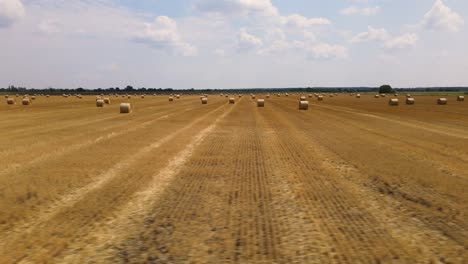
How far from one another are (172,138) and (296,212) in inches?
396

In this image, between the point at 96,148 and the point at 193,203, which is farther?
the point at 96,148

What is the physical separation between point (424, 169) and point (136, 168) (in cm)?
675

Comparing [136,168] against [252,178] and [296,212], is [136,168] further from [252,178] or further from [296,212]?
[296,212]

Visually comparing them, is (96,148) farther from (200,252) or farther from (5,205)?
(200,252)

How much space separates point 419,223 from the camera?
633 cm

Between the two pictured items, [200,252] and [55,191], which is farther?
[55,191]

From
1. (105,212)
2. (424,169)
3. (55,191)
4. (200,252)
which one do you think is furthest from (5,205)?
(424,169)

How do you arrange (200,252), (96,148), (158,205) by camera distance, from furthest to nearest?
1. (96,148)
2. (158,205)
3. (200,252)

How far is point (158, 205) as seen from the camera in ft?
23.7

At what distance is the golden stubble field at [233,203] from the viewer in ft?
17.1

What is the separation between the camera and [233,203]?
24.1 ft

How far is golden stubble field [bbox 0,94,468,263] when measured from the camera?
5.21 meters

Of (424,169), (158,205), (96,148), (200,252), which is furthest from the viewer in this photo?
(96,148)

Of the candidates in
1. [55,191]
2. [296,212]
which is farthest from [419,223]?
[55,191]
